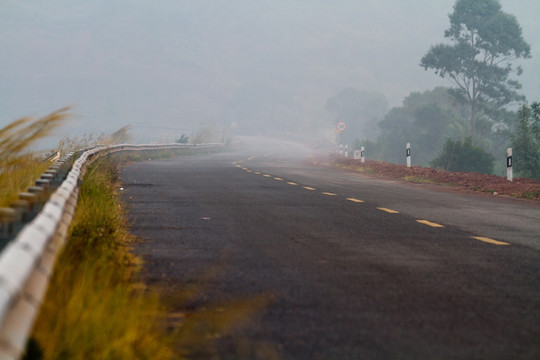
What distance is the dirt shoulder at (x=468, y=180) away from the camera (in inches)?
819

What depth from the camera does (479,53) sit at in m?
70.1

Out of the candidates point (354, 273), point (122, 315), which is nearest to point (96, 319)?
point (122, 315)

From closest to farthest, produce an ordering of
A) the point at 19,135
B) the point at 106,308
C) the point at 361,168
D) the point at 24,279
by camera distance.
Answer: the point at 24,279
the point at 106,308
the point at 19,135
the point at 361,168

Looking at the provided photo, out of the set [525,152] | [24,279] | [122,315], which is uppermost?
[525,152]

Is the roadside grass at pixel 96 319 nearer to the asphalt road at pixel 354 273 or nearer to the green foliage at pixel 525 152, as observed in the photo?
the asphalt road at pixel 354 273

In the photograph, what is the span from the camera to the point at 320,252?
28.1 ft

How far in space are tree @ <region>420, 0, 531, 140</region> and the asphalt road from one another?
57450mm

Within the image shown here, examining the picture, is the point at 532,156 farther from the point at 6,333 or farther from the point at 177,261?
the point at 6,333

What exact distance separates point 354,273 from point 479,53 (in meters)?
66.3

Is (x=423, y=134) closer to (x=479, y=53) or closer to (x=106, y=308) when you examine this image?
(x=479, y=53)

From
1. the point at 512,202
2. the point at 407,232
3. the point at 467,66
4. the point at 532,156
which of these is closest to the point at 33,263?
the point at 407,232

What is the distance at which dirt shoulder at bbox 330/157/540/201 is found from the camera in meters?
20.8

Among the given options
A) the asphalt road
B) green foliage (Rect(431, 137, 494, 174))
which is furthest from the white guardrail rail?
green foliage (Rect(431, 137, 494, 174))

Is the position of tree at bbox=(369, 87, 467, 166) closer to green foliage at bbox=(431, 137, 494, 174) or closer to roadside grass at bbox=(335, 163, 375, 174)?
green foliage at bbox=(431, 137, 494, 174)
